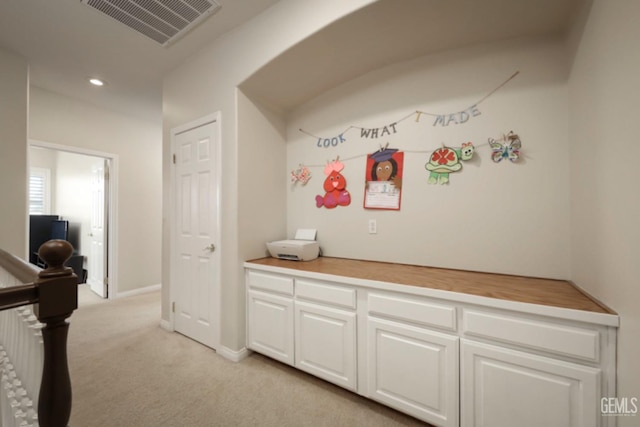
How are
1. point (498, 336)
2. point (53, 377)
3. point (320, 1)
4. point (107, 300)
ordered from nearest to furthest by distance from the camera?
point (53, 377), point (498, 336), point (320, 1), point (107, 300)

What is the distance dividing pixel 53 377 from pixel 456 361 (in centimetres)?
161

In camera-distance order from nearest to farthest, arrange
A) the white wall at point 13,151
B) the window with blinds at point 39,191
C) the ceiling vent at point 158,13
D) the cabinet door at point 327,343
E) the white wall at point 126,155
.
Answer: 1. the cabinet door at point 327,343
2. the ceiling vent at point 158,13
3. the white wall at point 13,151
4. the white wall at point 126,155
5. the window with blinds at point 39,191

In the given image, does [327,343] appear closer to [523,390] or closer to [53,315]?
A: [523,390]

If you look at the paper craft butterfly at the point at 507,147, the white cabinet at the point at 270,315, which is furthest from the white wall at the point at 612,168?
the white cabinet at the point at 270,315

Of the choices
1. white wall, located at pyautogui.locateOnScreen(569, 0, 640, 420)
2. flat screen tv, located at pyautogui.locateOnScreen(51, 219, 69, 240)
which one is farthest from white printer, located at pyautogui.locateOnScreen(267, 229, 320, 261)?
flat screen tv, located at pyautogui.locateOnScreen(51, 219, 69, 240)

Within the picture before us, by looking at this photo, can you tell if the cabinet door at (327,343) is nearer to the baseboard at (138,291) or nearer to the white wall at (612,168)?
the white wall at (612,168)

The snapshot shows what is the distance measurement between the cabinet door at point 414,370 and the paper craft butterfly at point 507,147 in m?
1.19

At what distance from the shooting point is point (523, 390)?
1163 millimetres

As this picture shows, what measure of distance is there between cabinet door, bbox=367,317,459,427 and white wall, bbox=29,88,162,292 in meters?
3.89

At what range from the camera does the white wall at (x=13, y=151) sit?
2375mm

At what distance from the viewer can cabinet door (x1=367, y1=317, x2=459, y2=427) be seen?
1330 millimetres

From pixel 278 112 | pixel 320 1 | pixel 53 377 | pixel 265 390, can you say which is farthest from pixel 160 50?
pixel 265 390

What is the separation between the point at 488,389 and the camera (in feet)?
4.06

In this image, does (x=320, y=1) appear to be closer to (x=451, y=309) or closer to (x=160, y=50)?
(x=160, y=50)
